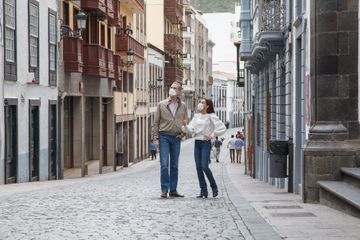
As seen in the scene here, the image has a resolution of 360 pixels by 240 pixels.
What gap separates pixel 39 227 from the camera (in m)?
9.57

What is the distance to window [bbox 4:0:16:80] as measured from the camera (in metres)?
23.7

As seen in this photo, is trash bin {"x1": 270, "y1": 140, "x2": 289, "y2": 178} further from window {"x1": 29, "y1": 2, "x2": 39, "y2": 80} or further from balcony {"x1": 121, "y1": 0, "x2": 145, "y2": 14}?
balcony {"x1": 121, "y1": 0, "x2": 145, "y2": 14}

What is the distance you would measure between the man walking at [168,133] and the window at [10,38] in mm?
11134

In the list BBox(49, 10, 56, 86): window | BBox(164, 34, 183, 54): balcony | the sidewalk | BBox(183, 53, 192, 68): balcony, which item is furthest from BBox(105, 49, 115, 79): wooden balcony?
BBox(183, 53, 192, 68): balcony

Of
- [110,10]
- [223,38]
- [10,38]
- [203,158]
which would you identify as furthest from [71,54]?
[223,38]

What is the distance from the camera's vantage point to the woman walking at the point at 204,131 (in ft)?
43.1

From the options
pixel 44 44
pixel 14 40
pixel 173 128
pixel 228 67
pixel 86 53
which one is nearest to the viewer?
pixel 173 128

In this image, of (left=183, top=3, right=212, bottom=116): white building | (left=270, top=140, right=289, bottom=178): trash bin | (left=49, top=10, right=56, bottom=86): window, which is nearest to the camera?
(left=270, top=140, right=289, bottom=178): trash bin

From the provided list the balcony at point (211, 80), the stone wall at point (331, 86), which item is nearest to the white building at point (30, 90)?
the stone wall at point (331, 86)

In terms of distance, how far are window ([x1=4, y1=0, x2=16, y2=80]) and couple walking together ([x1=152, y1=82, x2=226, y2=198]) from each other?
11.2 meters

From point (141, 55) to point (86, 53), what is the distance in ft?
54.9

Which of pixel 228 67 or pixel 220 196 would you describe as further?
pixel 228 67

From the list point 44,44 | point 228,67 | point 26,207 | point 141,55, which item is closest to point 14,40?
point 44,44

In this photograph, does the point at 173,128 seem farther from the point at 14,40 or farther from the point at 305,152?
the point at 14,40
